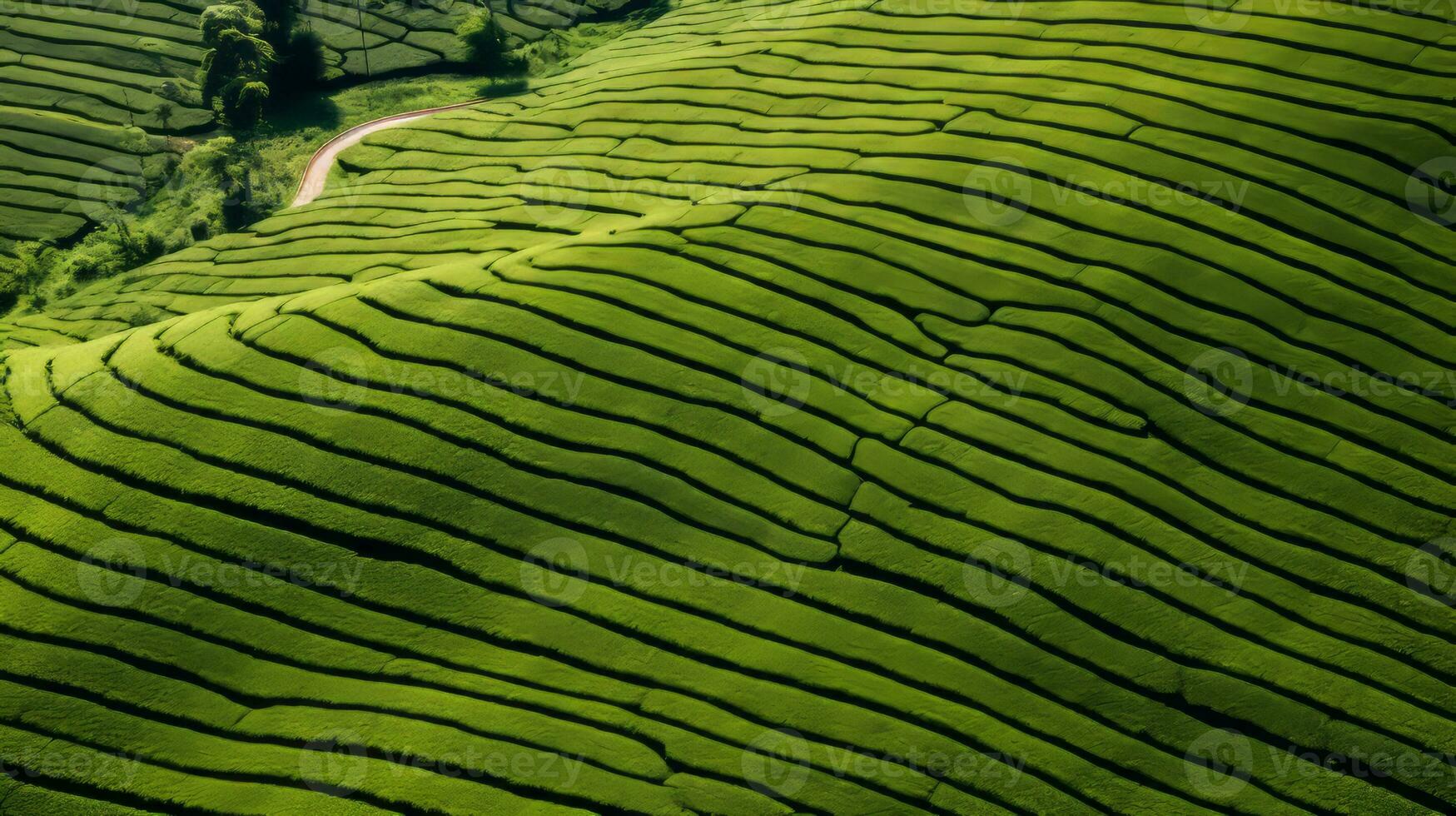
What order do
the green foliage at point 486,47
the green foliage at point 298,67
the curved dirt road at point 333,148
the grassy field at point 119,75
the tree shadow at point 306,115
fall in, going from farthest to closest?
the green foliage at point 486,47
the green foliage at point 298,67
the tree shadow at point 306,115
the grassy field at point 119,75
the curved dirt road at point 333,148

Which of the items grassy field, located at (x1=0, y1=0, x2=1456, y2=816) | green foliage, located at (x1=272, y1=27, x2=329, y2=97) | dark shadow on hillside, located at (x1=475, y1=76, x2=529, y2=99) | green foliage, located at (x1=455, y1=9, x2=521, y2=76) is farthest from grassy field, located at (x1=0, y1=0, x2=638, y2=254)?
grassy field, located at (x1=0, y1=0, x2=1456, y2=816)

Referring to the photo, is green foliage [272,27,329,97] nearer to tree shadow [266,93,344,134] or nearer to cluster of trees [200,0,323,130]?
cluster of trees [200,0,323,130]

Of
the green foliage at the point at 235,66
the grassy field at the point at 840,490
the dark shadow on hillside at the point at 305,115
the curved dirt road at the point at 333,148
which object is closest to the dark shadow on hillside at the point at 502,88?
the curved dirt road at the point at 333,148

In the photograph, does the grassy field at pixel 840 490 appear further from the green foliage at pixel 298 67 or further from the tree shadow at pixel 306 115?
the green foliage at pixel 298 67

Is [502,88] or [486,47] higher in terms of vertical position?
[486,47]

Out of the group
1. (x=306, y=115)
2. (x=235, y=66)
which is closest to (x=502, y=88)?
(x=306, y=115)

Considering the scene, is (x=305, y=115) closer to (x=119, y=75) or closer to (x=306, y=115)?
(x=306, y=115)
